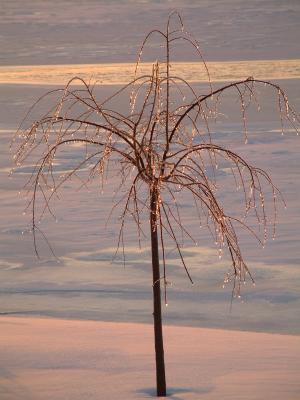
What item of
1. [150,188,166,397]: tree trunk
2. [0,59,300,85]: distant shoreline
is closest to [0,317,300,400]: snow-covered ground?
[150,188,166,397]: tree trunk

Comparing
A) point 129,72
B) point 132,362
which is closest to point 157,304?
point 132,362

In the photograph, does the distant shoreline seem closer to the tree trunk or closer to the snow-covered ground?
the snow-covered ground

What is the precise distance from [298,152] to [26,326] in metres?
10.5

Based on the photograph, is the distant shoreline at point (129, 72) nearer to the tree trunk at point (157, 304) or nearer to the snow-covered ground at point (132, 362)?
the snow-covered ground at point (132, 362)

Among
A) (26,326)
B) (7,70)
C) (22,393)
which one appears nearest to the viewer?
(22,393)

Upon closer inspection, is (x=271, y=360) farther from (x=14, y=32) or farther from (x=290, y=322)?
(x=14, y=32)


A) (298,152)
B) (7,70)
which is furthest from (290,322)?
(7,70)

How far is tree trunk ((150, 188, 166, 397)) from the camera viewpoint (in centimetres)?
707

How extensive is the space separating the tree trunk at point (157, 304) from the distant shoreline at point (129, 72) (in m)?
23.1

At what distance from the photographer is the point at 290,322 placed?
1029 centimetres

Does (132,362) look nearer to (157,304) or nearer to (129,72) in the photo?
(157,304)

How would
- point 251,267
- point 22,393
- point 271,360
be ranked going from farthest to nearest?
point 251,267
point 271,360
point 22,393

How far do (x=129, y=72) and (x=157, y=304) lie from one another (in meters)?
26.4

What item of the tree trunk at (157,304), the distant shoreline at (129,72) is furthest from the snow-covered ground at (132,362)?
the distant shoreline at (129,72)
